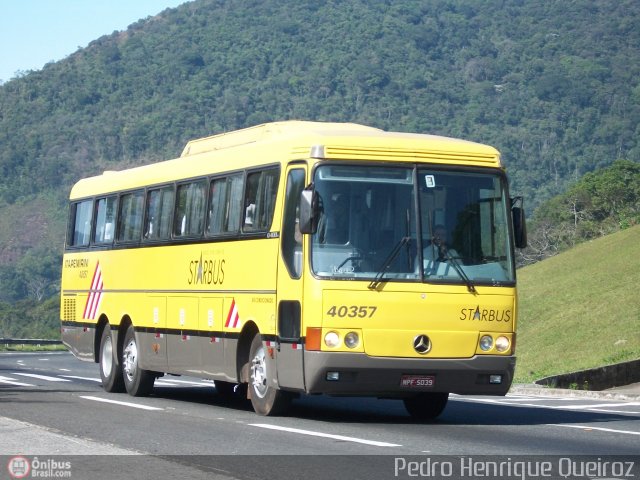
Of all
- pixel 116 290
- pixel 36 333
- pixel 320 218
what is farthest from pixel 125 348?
pixel 36 333

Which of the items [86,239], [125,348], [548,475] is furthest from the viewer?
[86,239]

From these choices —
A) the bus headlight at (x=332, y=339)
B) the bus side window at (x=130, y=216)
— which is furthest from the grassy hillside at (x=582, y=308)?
the bus headlight at (x=332, y=339)

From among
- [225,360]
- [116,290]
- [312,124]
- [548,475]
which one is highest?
[312,124]

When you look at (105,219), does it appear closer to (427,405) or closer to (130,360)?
(130,360)

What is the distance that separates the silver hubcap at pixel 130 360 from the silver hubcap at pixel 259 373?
491 cm

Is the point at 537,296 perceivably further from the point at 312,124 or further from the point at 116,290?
the point at 312,124

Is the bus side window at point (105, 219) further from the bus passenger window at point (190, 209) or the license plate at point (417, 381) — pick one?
the license plate at point (417, 381)

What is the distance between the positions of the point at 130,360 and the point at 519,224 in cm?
781

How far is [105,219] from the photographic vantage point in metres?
23.8

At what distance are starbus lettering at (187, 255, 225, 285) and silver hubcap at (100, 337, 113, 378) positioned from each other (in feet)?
12.4

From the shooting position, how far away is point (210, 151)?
20.0m

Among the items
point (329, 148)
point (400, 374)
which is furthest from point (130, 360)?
point (400, 374)

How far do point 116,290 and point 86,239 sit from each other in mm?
2461

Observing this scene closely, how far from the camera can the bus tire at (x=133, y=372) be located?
21516 mm
